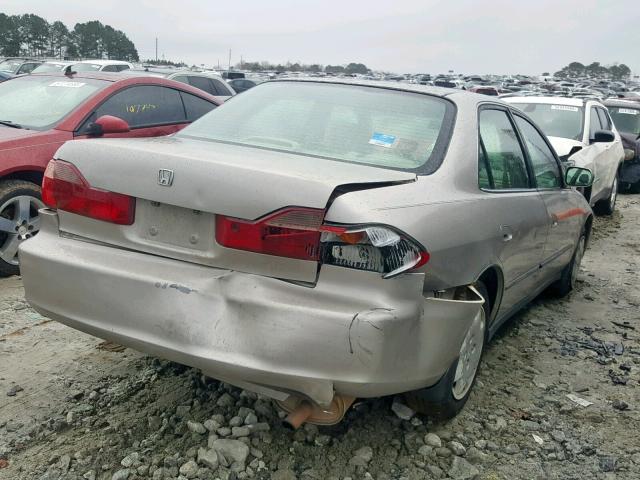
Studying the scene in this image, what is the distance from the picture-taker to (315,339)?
2303 mm

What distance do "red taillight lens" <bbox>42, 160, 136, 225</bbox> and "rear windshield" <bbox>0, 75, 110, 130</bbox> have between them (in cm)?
279

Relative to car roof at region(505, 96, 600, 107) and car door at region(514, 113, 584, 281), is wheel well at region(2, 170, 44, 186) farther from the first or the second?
car roof at region(505, 96, 600, 107)

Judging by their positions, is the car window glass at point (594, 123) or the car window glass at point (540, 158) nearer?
the car window glass at point (540, 158)

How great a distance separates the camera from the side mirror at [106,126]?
5176mm

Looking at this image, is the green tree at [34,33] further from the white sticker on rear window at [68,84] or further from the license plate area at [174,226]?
the license plate area at [174,226]

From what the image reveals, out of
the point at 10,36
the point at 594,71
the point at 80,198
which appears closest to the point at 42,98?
the point at 80,198

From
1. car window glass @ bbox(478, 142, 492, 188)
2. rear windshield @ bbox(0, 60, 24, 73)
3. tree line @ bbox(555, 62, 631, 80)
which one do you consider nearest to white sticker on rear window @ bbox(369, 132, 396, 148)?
car window glass @ bbox(478, 142, 492, 188)

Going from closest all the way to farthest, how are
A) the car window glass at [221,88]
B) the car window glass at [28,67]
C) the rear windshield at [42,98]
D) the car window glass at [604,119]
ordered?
the rear windshield at [42,98]
the car window glass at [604,119]
the car window glass at [221,88]
the car window glass at [28,67]

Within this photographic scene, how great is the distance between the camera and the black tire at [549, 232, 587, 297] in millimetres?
5109

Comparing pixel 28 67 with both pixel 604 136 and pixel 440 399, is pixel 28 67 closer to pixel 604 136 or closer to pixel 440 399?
pixel 604 136

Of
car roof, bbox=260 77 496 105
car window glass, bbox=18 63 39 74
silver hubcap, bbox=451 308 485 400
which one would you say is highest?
car roof, bbox=260 77 496 105

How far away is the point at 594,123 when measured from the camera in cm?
905

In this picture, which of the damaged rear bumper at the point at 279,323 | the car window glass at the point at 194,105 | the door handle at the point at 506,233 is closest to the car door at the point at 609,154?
the car window glass at the point at 194,105

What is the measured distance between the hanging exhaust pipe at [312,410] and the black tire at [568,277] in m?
3.05
